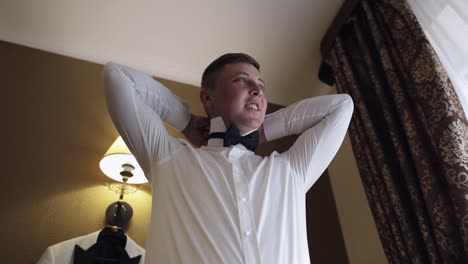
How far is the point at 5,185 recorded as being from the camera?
1.41m

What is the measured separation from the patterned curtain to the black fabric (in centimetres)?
98

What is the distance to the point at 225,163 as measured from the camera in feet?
2.77

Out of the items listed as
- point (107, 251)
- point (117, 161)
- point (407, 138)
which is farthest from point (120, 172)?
point (407, 138)

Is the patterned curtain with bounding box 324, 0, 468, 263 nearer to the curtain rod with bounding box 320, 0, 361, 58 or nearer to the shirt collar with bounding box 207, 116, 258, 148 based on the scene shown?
the curtain rod with bounding box 320, 0, 361, 58

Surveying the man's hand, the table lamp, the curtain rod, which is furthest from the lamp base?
the curtain rod

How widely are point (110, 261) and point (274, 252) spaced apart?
0.82 metres

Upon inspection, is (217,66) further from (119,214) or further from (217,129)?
(119,214)

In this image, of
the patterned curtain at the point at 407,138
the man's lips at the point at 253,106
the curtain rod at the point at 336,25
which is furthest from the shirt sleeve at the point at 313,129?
the curtain rod at the point at 336,25

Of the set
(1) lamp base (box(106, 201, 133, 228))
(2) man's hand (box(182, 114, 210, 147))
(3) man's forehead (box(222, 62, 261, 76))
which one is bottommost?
(1) lamp base (box(106, 201, 133, 228))

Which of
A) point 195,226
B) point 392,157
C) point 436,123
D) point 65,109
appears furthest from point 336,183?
point 65,109

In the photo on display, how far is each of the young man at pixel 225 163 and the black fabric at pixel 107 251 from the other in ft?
1.87

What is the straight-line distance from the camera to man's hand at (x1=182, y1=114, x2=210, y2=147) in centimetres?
102

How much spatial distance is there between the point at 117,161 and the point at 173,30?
81cm

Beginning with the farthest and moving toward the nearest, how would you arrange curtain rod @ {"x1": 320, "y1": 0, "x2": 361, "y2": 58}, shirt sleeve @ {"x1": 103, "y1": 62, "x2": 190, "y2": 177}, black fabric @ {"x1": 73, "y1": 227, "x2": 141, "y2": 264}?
1. curtain rod @ {"x1": 320, "y1": 0, "x2": 361, "y2": 58}
2. black fabric @ {"x1": 73, "y1": 227, "x2": 141, "y2": 264}
3. shirt sleeve @ {"x1": 103, "y1": 62, "x2": 190, "y2": 177}
